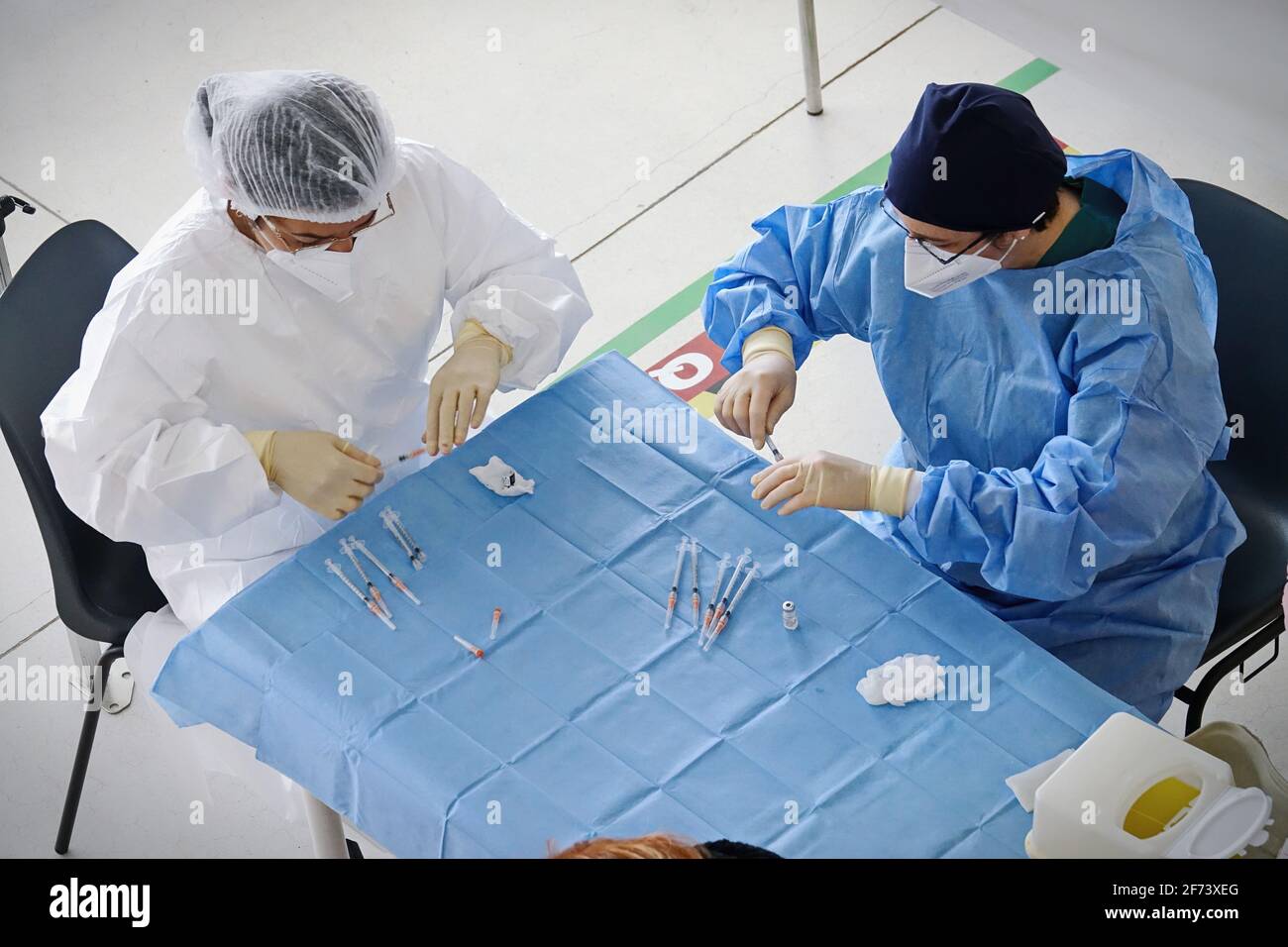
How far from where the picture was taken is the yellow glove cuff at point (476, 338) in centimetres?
244

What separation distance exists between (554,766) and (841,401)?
1.79m

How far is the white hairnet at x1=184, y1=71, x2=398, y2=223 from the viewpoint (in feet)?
6.75

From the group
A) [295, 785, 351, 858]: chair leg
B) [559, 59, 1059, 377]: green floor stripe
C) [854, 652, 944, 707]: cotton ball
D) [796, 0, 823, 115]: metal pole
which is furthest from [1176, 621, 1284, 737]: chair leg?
[796, 0, 823, 115]: metal pole

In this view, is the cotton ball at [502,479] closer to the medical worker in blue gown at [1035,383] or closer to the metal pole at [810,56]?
the medical worker in blue gown at [1035,383]

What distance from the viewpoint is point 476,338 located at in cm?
245

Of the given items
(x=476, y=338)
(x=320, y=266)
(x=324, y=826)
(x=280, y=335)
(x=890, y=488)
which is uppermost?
(x=320, y=266)

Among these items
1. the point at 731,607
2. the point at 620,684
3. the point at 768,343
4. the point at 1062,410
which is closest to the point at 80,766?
the point at 620,684

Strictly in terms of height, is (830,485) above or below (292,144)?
below

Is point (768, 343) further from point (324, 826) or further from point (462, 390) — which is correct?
point (324, 826)

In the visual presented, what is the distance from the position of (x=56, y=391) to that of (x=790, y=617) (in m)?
1.25

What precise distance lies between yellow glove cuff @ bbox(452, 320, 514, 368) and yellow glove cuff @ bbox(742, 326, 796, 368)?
0.40 m

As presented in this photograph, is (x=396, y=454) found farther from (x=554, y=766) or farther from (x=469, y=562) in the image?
(x=554, y=766)

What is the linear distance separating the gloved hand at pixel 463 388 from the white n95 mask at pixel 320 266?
21 centimetres

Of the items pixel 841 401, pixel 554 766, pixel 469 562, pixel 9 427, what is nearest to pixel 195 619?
pixel 9 427
